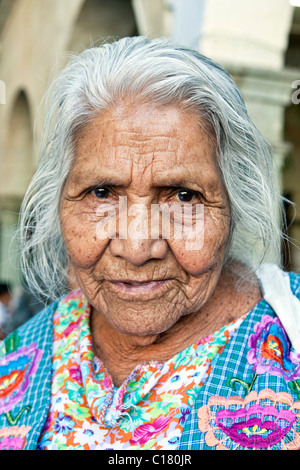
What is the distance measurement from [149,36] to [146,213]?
4297mm

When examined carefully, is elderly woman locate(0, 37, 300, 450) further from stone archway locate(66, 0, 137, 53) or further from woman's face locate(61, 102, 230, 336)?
stone archway locate(66, 0, 137, 53)

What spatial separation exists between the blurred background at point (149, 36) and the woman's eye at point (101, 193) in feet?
1.05

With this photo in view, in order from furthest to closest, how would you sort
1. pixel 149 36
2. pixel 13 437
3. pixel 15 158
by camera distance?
pixel 15 158 → pixel 149 36 → pixel 13 437

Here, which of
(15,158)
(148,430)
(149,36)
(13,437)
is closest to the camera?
(148,430)

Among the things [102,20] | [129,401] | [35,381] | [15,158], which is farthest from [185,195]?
[15,158]

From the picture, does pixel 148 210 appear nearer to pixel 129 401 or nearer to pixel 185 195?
pixel 185 195

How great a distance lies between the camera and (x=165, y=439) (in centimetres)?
142

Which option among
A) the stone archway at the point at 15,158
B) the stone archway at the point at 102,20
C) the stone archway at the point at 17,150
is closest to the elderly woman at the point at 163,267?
the stone archway at the point at 102,20

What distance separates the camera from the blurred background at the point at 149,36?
4176 mm

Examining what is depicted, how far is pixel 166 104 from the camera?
56.5 inches

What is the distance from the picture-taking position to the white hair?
1440 millimetres

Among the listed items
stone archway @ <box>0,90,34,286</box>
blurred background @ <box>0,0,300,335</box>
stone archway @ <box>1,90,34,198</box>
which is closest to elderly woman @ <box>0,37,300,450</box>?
blurred background @ <box>0,0,300,335</box>

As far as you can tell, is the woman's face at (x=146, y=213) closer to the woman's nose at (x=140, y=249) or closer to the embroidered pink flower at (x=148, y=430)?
the woman's nose at (x=140, y=249)
